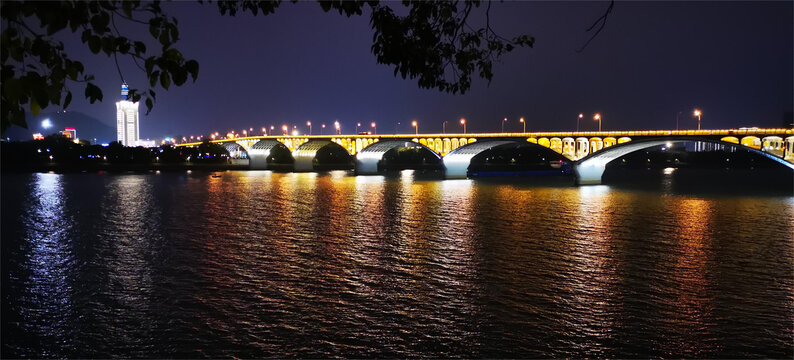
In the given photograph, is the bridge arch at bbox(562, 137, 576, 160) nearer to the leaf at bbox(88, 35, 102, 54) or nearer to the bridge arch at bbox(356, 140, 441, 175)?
the bridge arch at bbox(356, 140, 441, 175)

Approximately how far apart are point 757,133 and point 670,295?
51.6 metres

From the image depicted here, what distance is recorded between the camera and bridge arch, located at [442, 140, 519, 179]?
87.4m

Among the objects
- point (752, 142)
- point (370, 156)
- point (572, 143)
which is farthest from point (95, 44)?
point (370, 156)

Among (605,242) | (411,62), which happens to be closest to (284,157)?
(605,242)

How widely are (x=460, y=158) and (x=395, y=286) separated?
74652 mm

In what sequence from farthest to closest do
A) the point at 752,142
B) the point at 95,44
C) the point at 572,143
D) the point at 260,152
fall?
the point at 260,152 < the point at 572,143 < the point at 752,142 < the point at 95,44

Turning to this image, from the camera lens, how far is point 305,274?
19.4 m

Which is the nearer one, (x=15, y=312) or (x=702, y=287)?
(x=15, y=312)

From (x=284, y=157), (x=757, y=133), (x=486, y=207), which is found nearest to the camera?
(x=486, y=207)

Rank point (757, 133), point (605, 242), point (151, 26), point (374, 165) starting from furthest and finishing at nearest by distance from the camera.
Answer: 1. point (374, 165)
2. point (757, 133)
3. point (605, 242)
4. point (151, 26)

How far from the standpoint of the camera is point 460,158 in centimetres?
9150

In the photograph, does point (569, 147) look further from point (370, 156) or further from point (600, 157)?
point (370, 156)

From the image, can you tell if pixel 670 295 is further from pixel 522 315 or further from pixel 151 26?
pixel 151 26

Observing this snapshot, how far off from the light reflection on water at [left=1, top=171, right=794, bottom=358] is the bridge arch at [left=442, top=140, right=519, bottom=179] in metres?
51.3
